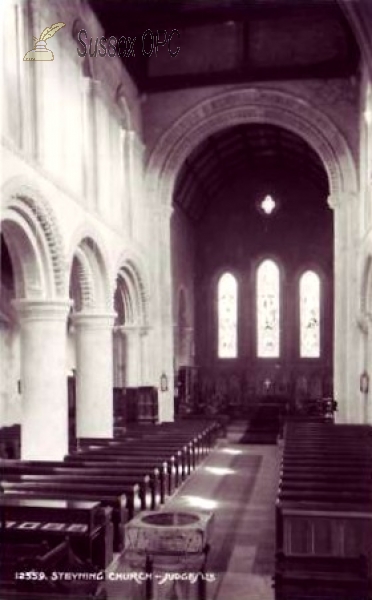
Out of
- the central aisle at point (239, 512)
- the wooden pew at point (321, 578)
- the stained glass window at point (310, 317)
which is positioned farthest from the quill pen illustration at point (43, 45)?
the stained glass window at point (310, 317)

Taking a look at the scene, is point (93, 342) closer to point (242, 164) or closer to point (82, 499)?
point (82, 499)

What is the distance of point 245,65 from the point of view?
755 inches

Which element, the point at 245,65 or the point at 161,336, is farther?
the point at 161,336

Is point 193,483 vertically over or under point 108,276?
under

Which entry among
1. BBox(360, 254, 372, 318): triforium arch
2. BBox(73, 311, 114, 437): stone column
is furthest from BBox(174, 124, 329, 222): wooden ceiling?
BBox(73, 311, 114, 437): stone column

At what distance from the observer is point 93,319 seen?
15938 millimetres

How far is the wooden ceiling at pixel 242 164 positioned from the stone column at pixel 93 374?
1021 cm

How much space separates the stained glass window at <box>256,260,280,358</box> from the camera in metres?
30.1

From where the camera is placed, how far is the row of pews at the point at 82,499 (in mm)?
6641

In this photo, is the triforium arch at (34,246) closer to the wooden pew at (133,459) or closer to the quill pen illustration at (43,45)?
the quill pen illustration at (43,45)

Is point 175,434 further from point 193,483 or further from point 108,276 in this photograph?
point 108,276

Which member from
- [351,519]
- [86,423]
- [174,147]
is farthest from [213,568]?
[174,147]

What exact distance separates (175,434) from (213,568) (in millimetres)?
6814

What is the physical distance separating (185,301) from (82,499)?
2025cm
